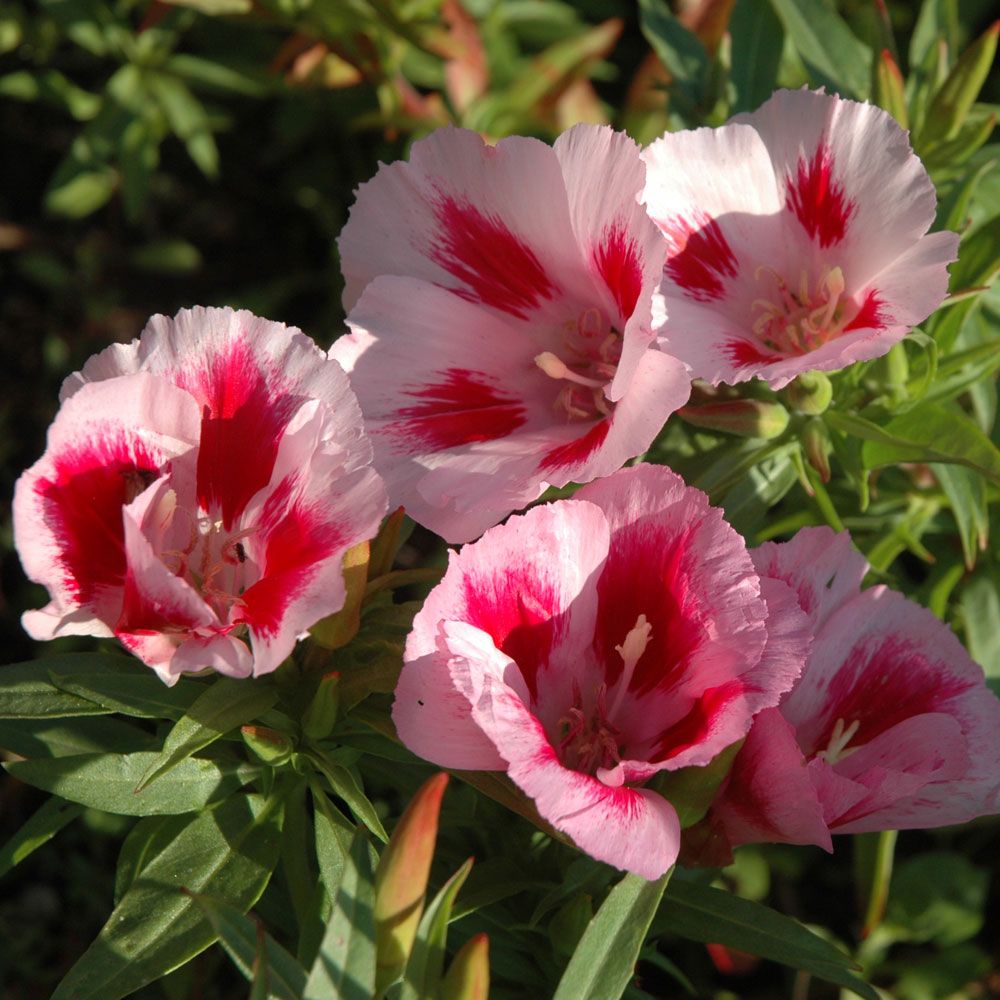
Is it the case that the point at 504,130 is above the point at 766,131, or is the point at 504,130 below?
below

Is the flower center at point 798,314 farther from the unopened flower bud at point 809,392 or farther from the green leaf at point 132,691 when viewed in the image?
the green leaf at point 132,691

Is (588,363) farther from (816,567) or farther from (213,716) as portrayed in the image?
(213,716)

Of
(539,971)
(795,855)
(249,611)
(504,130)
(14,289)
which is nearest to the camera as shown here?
(249,611)

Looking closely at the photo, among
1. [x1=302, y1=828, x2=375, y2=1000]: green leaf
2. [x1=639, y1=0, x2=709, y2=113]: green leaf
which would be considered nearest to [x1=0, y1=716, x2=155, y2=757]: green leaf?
[x1=302, y1=828, x2=375, y2=1000]: green leaf

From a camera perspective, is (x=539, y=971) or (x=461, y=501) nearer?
(x=461, y=501)

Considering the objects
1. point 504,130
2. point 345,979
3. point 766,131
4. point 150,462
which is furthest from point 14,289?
point 345,979

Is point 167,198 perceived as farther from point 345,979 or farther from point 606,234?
point 345,979

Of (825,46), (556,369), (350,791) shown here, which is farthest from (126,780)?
(825,46)

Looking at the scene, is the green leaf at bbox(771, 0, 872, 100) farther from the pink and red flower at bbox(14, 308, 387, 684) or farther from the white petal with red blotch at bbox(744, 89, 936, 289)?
the pink and red flower at bbox(14, 308, 387, 684)
